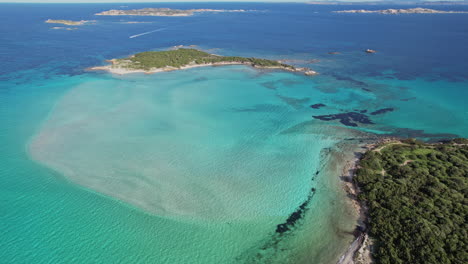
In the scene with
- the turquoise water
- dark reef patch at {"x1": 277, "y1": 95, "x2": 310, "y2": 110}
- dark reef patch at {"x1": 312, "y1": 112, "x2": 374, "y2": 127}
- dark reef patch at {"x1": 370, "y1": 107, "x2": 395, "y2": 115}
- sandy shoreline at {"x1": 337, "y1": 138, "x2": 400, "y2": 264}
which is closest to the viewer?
sandy shoreline at {"x1": 337, "y1": 138, "x2": 400, "y2": 264}

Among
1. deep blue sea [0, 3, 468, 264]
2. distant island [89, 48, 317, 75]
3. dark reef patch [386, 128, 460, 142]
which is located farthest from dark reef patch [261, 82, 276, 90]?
dark reef patch [386, 128, 460, 142]

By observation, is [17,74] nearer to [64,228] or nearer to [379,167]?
[64,228]

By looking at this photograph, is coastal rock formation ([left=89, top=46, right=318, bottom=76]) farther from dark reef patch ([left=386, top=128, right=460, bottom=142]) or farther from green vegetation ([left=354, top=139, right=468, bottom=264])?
green vegetation ([left=354, top=139, right=468, bottom=264])

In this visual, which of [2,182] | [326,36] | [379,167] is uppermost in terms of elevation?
[326,36]

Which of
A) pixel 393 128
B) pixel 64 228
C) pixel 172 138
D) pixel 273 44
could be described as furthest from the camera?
pixel 273 44

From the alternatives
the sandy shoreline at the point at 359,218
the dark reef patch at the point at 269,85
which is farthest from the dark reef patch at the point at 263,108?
the sandy shoreline at the point at 359,218

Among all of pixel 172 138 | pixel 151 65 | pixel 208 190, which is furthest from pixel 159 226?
pixel 151 65
